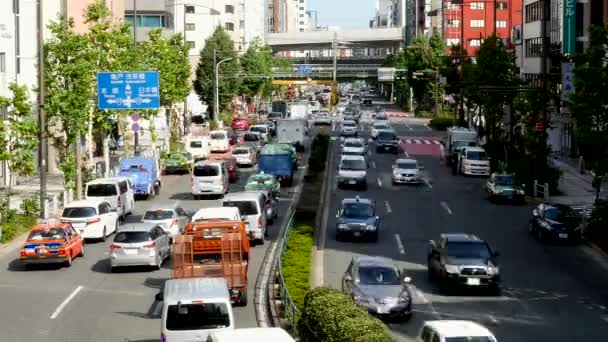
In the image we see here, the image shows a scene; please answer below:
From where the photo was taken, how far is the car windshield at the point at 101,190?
1984 inches

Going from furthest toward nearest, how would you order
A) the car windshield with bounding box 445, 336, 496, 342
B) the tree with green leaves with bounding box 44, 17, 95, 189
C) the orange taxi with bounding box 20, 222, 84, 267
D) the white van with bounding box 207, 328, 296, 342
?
the tree with green leaves with bounding box 44, 17, 95, 189 → the orange taxi with bounding box 20, 222, 84, 267 → the car windshield with bounding box 445, 336, 496, 342 → the white van with bounding box 207, 328, 296, 342

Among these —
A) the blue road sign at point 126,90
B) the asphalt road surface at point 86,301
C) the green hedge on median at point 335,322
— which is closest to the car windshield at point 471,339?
the green hedge on median at point 335,322

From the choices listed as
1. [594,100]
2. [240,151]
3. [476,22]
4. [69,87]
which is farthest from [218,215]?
[476,22]

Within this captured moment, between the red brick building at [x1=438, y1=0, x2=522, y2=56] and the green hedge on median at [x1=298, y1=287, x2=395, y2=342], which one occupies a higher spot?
the red brick building at [x1=438, y1=0, x2=522, y2=56]

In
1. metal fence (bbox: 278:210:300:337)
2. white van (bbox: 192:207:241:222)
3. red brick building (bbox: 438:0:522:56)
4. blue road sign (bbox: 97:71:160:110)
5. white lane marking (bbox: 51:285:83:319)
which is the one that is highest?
red brick building (bbox: 438:0:522:56)

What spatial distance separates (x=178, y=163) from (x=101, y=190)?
23.2 metres

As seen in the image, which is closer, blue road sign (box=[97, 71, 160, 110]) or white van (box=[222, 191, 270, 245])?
white van (box=[222, 191, 270, 245])

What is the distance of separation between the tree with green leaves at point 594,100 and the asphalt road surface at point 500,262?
4.46 metres

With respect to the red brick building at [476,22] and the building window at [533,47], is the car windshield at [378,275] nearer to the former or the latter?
the building window at [533,47]

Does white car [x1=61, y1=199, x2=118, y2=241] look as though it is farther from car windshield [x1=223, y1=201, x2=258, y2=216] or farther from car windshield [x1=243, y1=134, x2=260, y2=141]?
car windshield [x1=243, y1=134, x2=260, y2=141]

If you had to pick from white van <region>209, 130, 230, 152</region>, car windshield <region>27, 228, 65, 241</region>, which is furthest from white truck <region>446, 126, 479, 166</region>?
car windshield <region>27, 228, 65, 241</region>

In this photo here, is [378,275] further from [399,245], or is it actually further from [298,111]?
[298,111]

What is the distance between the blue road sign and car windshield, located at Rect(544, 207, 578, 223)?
79.5 feet

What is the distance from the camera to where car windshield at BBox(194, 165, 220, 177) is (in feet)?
190
